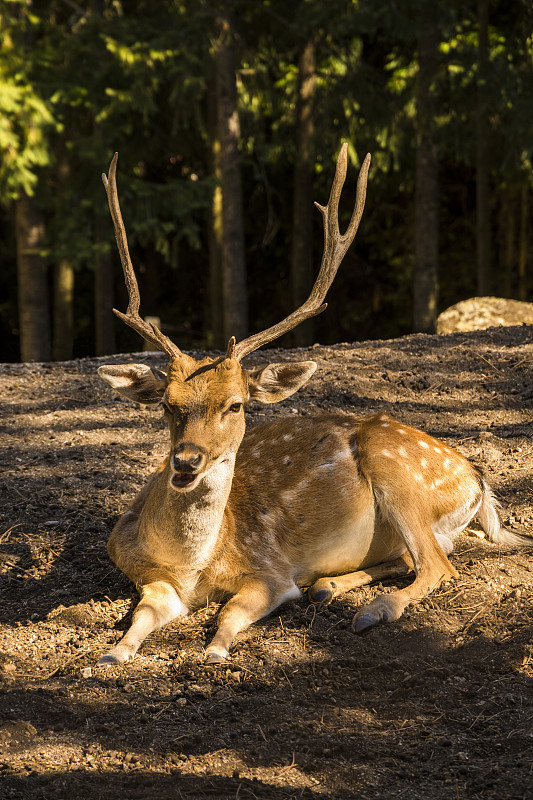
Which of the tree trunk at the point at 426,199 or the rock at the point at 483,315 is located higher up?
the tree trunk at the point at 426,199

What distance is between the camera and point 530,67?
1123 cm

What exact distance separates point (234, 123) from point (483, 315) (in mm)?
4052

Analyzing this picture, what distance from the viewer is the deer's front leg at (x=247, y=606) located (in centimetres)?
356

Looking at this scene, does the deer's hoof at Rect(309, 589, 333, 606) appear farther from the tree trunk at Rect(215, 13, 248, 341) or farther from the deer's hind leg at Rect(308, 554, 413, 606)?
the tree trunk at Rect(215, 13, 248, 341)

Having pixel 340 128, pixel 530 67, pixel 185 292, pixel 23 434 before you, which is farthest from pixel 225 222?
pixel 185 292

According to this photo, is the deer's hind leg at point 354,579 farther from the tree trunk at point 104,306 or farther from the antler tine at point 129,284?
the tree trunk at point 104,306

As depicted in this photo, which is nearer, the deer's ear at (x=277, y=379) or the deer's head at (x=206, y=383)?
the deer's head at (x=206, y=383)

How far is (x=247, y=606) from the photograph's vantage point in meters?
3.83

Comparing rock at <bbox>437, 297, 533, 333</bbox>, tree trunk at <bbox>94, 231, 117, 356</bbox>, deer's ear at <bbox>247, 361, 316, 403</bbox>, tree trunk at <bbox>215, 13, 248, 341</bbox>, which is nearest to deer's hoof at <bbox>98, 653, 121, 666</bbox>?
deer's ear at <bbox>247, 361, 316, 403</bbox>

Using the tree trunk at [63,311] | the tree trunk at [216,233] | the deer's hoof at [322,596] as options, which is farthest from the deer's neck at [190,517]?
the tree trunk at [63,311]

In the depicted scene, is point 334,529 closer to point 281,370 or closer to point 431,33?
point 281,370

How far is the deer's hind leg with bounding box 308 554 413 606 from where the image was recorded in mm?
4055

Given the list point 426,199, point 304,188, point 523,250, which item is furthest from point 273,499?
point 523,250

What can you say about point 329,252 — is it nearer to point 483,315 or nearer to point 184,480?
point 184,480
